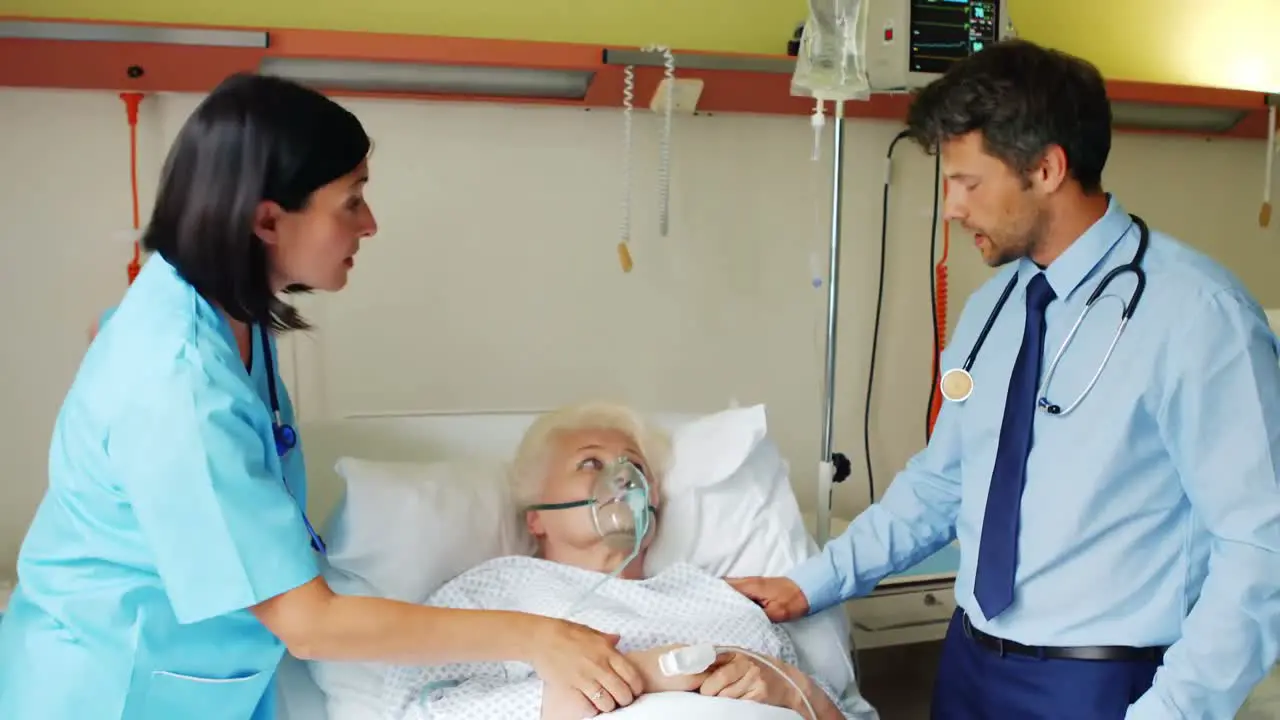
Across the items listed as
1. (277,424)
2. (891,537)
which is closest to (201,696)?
(277,424)

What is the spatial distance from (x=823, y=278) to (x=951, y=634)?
115 cm

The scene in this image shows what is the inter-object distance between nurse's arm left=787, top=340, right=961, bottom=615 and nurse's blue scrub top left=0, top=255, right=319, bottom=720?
89 centimetres

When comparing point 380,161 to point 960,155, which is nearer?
point 960,155

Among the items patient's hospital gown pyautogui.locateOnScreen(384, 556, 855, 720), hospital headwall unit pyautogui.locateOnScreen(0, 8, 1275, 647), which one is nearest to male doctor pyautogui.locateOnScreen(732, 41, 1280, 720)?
patient's hospital gown pyautogui.locateOnScreen(384, 556, 855, 720)

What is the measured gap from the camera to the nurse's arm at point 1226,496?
125cm

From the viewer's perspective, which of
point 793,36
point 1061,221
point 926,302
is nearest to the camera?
point 1061,221

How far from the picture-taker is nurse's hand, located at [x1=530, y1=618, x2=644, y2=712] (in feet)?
4.36

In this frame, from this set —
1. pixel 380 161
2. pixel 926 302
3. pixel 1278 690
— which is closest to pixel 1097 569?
pixel 1278 690

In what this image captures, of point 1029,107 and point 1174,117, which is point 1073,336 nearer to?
point 1029,107

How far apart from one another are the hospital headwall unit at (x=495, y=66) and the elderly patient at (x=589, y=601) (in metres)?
0.42

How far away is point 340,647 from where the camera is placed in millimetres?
1236

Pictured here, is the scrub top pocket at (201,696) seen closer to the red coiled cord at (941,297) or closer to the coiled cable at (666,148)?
the coiled cable at (666,148)

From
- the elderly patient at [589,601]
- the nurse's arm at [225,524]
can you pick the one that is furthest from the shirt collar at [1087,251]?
the nurse's arm at [225,524]

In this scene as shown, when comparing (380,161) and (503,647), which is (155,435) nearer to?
(503,647)
